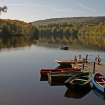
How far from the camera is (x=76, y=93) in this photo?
160ft

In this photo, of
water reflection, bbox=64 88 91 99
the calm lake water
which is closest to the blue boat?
the calm lake water

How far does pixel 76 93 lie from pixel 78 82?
2152 millimetres

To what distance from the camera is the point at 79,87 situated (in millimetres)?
49188

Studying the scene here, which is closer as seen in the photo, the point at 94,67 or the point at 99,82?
the point at 99,82

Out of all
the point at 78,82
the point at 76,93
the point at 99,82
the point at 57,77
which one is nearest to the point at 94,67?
the point at 57,77

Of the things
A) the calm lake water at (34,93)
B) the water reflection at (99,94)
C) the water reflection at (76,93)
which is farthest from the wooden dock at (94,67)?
the water reflection at (99,94)

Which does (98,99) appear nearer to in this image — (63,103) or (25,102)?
(63,103)

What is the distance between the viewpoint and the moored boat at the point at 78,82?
161 ft

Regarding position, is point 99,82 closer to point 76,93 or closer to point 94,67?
point 76,93

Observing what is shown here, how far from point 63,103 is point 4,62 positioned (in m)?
43.9

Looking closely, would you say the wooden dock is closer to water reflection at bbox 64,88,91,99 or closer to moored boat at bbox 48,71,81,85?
moored boat at bbox 48,71,81,85

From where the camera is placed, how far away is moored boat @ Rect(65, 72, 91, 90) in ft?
161

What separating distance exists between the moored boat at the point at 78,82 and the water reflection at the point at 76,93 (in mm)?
697

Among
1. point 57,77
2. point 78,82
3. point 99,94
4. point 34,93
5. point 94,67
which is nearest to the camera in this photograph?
point 99,94
